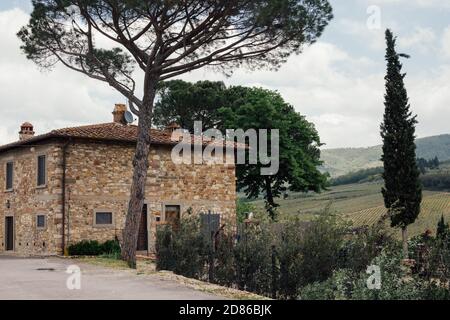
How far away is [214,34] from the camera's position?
65.4 ft

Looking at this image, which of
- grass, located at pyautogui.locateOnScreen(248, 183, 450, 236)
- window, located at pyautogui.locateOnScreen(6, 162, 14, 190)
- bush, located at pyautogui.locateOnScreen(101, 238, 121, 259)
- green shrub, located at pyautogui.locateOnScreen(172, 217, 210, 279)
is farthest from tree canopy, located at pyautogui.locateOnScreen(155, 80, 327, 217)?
green shrub, located at pyautogui.locateOnScreen(172, 217, 210, 279)

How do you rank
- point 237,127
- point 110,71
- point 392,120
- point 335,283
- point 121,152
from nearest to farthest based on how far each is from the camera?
point 335,283
point 110,71
point 121,152
point 392,120
point 237,127

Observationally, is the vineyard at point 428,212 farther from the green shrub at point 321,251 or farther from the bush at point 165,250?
the green shrub at point 321,251

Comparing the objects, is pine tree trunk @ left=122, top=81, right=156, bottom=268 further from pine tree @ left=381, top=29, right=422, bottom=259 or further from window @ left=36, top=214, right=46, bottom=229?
pine tree @ left=381, top=29, right=422, bottom=259

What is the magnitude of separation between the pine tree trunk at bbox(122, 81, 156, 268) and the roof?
4.14 metres

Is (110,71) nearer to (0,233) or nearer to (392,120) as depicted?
(0,233)

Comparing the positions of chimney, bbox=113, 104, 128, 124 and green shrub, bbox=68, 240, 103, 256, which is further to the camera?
chimney, bbox=113, 104, 128, 124

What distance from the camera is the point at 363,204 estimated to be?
6469 centimetres

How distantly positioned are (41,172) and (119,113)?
16.3 ft

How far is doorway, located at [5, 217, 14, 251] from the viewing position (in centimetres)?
2667

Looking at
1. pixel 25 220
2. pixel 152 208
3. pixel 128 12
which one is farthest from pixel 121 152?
pixel 128 12

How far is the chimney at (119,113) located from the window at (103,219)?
5.28m

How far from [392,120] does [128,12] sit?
16439mm
